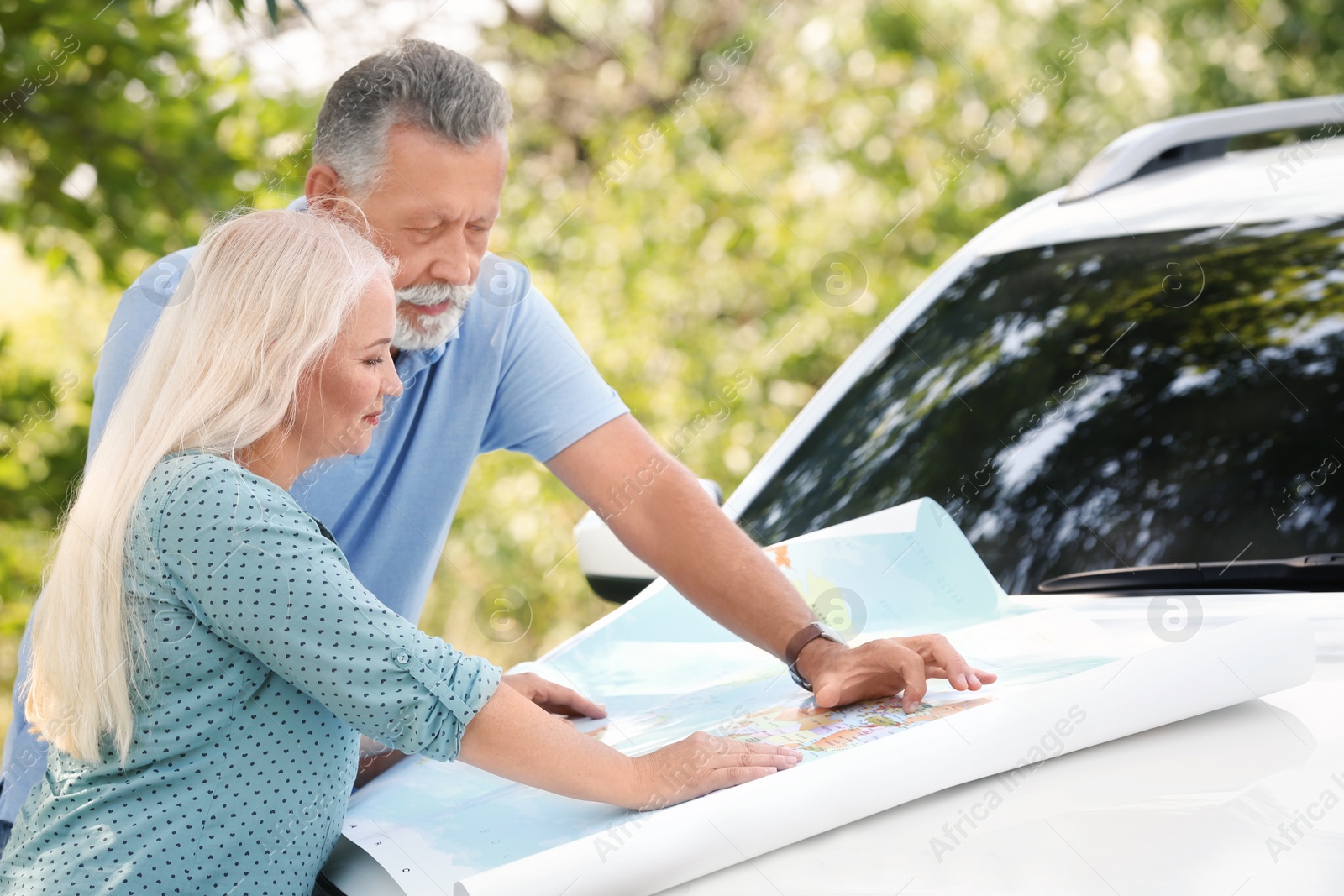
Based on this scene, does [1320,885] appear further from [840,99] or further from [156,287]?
[840,99]

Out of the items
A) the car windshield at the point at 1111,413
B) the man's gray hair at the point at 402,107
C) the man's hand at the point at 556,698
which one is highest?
the man's gray hair at the point at 402,107

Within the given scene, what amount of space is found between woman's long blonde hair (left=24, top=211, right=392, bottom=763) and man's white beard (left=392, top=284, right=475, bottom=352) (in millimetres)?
459

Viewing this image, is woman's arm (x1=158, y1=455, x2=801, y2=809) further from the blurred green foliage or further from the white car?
the blurred green foliage

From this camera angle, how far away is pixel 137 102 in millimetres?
4215

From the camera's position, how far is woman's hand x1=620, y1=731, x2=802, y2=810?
1.37 m

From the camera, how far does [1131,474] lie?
193cm

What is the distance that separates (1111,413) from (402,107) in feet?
3.96

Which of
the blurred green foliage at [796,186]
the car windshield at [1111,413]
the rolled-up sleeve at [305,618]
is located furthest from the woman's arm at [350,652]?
the blurred green foliage at [796,186]

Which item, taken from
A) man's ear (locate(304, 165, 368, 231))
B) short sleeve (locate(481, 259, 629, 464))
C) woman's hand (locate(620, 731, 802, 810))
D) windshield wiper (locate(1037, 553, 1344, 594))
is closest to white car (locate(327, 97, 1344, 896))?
windshield wiper (locate(1037, 553, 1344, 594))

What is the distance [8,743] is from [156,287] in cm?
69

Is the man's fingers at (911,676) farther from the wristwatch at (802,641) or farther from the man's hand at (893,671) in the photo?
the wristwatch at (802,641)

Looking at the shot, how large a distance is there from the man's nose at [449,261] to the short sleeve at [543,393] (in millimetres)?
233

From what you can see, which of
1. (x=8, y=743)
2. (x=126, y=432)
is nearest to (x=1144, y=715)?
(x=126, y=432)

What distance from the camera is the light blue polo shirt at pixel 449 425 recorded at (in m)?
2.11
